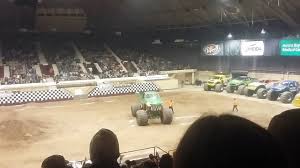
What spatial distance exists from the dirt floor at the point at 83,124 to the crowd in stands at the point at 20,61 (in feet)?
19.5

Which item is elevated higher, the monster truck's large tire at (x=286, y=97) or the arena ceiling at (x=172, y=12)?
the arena ceiling at (x=172, y=12)

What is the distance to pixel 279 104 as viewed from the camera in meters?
25.5

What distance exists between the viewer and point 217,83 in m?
33.6

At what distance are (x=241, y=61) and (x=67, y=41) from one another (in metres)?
21.7

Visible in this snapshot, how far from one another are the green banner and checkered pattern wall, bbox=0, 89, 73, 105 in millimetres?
19388

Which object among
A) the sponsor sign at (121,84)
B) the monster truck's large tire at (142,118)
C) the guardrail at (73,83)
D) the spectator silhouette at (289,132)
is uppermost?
the spectator silhouette at (289,132)

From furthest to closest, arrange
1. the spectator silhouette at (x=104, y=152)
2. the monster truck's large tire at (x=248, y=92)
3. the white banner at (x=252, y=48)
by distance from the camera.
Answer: the white banner at (x=252, y=48) → the monster truck's large tire at (x=248, y=92) → the spectator silhouette at (x=104, y=152)

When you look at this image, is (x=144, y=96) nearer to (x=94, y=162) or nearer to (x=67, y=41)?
(x=94, y=162)

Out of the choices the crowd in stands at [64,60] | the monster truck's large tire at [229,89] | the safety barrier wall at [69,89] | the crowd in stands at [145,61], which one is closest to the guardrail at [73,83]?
the safety barrier wall at [69,89]

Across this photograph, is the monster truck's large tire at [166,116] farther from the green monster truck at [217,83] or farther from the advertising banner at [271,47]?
the advertising banner at [271,47]

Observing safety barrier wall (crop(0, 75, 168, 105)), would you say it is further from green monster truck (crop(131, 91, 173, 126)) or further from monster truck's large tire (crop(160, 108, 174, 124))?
monster truck's large tire (crop(160, 108, 174, 124))

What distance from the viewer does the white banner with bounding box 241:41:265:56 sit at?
33809 millimetres

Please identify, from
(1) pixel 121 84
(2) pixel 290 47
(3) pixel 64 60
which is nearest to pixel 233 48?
(2) pixel 290 47

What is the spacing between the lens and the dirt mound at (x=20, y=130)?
688 inches
